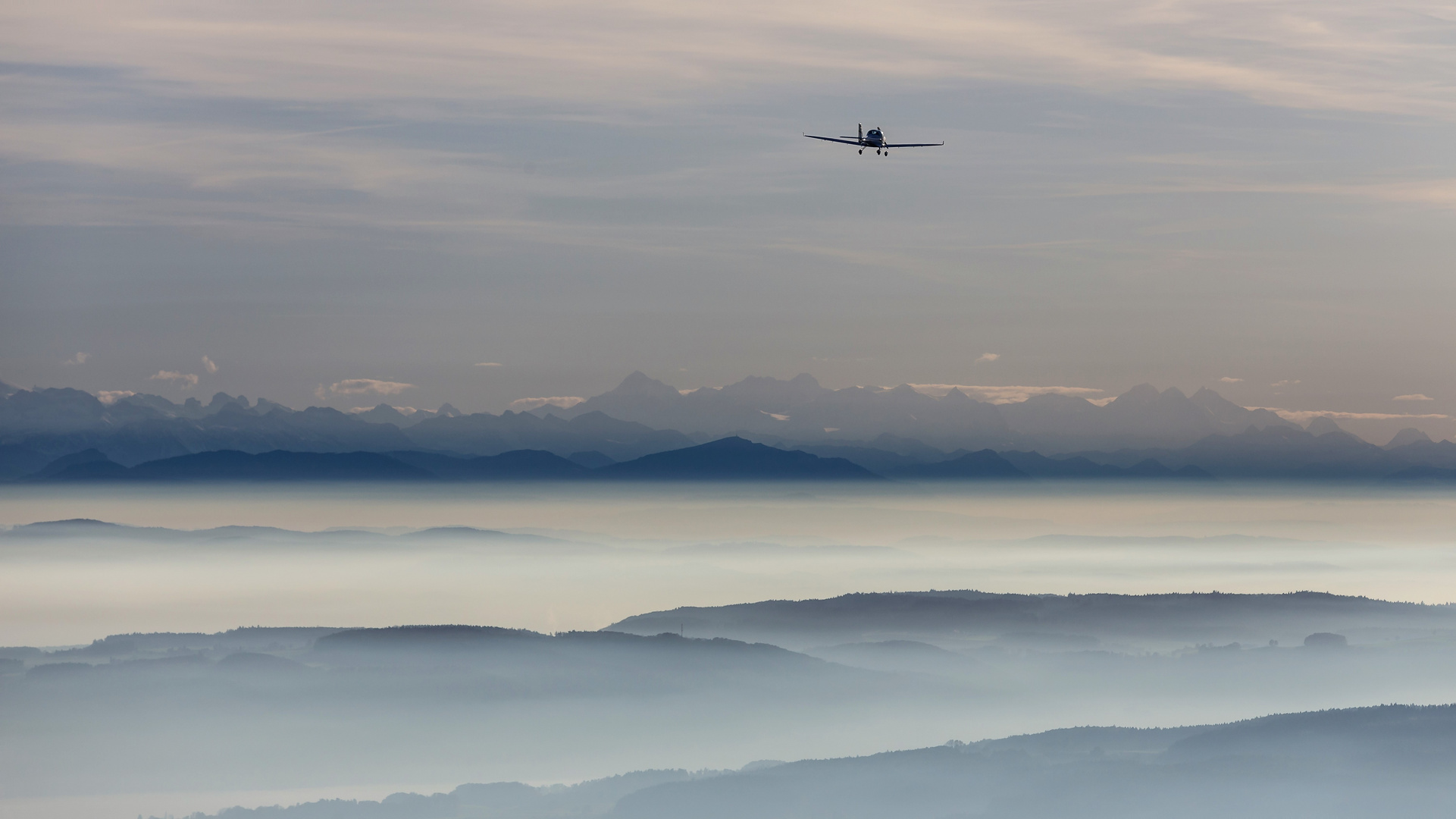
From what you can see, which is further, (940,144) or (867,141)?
(867,141)
